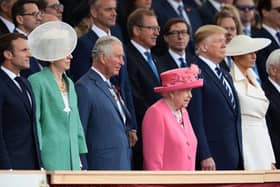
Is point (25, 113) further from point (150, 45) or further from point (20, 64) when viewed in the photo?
point (150, 45)

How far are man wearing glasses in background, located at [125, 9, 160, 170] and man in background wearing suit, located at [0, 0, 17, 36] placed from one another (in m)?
1.12

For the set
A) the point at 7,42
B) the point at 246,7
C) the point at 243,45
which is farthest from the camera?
the point at 246,7

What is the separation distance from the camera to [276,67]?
12.4 metres

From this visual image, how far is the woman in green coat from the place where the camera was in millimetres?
10117

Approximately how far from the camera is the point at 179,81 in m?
10.9

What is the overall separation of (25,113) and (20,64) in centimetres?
48

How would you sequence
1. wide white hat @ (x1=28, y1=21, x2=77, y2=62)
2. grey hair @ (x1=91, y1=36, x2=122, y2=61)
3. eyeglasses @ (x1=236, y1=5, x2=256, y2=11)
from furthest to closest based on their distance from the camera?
eyeglasses @ (x1=236, y1=5, x2=256, y2=11)
grey hair @ (x1=91, y1=36, x2=122, y2=61)
wide white hat @ (x1=28, y1=21, x2=77, y2=62)

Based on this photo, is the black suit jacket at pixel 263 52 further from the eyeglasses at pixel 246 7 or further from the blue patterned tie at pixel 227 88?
the blue patterned tie at pixel 227 88

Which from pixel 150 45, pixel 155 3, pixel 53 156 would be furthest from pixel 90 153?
pixel 155 3

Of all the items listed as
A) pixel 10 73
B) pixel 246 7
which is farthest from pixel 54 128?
pixel 246 7

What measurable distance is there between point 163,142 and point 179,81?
0.57m

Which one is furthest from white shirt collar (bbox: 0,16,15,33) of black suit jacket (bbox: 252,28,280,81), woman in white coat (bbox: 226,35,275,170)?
black suit jacket (bbox: 252,28,280,81)

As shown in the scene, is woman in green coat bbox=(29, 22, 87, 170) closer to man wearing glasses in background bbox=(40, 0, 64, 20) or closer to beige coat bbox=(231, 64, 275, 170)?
man wearing glasses in background bbox=(40, 0, 64, 20)

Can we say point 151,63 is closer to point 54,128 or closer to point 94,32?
point 94,32
